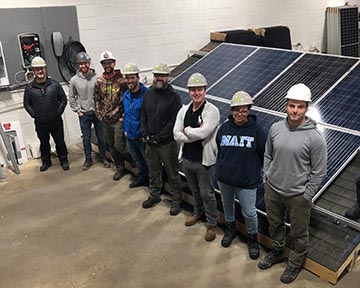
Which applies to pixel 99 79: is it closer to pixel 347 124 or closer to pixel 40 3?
pixel 40 3

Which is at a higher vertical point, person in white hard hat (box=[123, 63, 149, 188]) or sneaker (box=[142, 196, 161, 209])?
person in white hard hat (box=[123, 63, 149, 188])

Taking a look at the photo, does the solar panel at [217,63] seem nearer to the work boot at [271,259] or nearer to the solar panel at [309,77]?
the solar panel at [309,77]

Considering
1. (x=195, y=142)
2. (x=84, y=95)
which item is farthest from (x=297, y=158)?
(x=84, y=95)

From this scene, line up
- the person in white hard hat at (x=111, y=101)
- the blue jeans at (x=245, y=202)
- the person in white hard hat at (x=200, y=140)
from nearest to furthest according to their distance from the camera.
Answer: the blue jeans at (x=245, y=202), the person in white hard hat at (x=200, y=140), the person in white hard hat at (x=111, y=101)

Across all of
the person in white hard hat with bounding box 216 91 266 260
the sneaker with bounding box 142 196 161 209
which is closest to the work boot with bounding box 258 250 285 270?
the person in white hard hat with bounding box 216 91 266 260

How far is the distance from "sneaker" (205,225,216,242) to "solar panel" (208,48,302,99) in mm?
1693

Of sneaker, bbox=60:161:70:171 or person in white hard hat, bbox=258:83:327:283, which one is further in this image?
sneaker, bbox=60:161:70:171

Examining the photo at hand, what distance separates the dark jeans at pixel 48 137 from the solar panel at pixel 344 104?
3.30 meters

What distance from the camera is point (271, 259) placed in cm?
313

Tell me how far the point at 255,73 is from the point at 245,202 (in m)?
2.18

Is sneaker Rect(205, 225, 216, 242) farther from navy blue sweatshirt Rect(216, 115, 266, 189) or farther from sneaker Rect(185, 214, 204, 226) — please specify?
navy blue sweatshirt Rect(216, 115, 266, 189)

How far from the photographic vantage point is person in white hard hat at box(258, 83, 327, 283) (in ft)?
8.43

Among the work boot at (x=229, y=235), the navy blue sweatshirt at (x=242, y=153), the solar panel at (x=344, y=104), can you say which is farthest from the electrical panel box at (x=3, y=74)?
the solar panel at (x=344, y=104)

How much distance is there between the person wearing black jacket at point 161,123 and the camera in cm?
366
